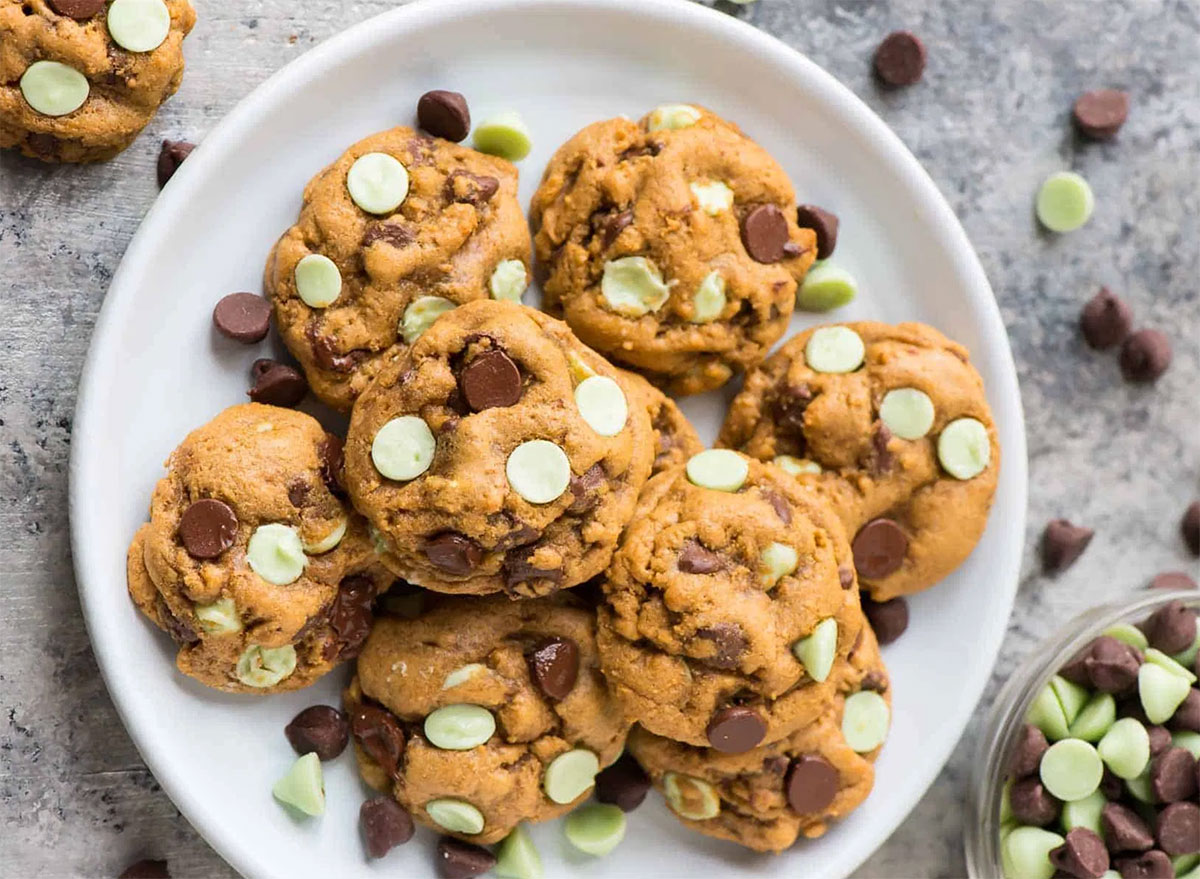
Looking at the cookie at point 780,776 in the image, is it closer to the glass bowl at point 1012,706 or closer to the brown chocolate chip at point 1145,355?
the glass bowl at point 1012,706

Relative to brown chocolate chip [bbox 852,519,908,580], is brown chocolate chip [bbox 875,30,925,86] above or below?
above

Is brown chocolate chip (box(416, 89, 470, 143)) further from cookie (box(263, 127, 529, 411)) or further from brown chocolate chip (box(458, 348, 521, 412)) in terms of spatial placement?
A: brown chocolate chip (box(458, 348, 521, 412))

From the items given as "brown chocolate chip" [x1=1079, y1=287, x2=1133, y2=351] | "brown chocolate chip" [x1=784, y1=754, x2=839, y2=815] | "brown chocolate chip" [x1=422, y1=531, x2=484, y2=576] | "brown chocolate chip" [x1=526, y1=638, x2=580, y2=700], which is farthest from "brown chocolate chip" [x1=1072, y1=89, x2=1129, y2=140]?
"brown chocolate chip" [x1=422, y1=531, x2=484, y2=576]

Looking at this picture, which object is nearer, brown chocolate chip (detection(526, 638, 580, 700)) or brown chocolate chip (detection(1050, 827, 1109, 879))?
brown chocolate chip (detection(526, 638, 580, 700))

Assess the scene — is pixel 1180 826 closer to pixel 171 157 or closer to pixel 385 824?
pixel 385 824

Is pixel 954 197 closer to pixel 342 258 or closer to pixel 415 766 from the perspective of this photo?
pixel 342 258

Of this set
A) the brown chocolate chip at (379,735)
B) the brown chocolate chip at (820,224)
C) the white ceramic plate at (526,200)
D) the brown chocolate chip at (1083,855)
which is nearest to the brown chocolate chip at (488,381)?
the white ceramic plate at (526,200)

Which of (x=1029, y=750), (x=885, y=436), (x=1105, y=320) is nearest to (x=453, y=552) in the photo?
(x=885, y=436)
